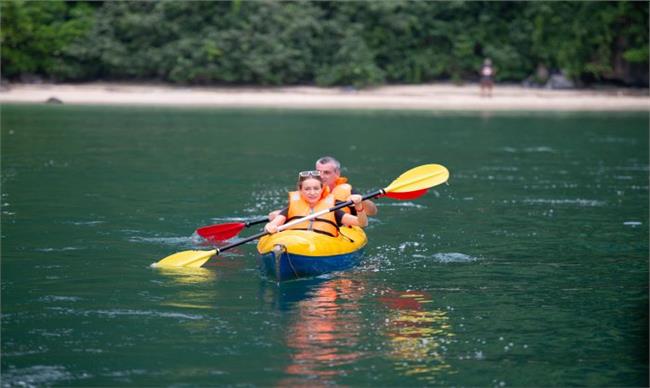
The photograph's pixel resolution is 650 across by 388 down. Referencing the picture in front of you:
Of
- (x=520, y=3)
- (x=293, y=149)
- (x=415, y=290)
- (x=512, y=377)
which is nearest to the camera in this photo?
(x=512, y=377)

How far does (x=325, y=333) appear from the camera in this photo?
871cm

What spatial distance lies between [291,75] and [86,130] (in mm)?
11167

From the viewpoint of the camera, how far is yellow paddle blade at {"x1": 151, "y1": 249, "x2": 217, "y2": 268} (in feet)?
36.1

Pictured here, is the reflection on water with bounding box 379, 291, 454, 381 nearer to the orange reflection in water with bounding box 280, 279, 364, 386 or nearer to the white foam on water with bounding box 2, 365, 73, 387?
the orange reflection in water with bounding box 280, 279, 364, 386

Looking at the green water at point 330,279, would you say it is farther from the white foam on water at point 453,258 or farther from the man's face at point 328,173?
the man's face at point 328,173

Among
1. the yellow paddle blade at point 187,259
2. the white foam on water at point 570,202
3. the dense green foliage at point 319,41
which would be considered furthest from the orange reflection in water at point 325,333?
the dense green foliage at point 319,41

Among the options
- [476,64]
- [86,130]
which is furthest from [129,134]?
[476,64]

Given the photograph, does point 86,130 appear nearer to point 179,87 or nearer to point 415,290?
point 179,87

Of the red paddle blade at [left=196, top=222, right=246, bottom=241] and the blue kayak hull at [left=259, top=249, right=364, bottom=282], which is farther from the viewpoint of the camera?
the red paddle blade at [left=196, top=222, right=246, bottom=241]

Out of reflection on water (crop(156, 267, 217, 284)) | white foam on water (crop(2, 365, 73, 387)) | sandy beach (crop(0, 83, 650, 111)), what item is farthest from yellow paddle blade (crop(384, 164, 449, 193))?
sandy beach (crop(0, 83, 650, 111))

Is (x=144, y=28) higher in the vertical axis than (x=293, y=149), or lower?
higher

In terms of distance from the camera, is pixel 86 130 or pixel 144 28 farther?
pixel 144 28

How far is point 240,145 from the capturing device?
75.1 ft

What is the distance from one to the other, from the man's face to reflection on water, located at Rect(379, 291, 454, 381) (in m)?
1.79
